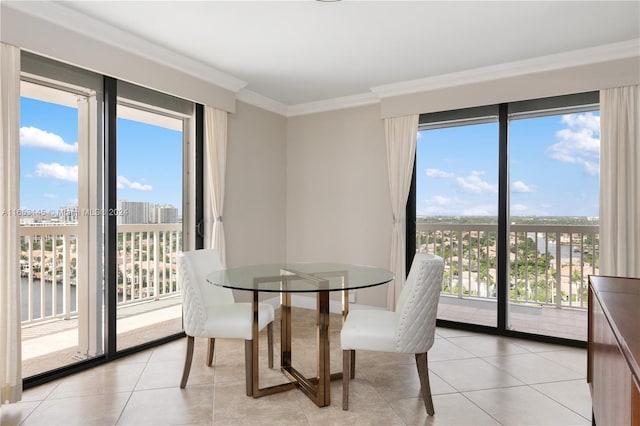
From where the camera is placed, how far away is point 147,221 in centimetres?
365

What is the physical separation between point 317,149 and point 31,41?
119 inches

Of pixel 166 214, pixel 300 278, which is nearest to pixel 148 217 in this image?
pixel 166 214

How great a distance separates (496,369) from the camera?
2949mm

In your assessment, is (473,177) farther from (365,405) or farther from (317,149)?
(365,405)

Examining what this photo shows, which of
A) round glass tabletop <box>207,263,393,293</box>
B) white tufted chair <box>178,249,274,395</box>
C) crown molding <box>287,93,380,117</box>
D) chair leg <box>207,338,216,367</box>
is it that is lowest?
chair leg <box>207,338,216,367</box>

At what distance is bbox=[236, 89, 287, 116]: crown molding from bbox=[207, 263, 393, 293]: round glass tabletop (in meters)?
2.14

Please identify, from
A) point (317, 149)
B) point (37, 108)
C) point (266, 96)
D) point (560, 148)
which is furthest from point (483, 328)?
point (37, 108)

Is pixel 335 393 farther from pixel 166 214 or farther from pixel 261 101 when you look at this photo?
pixel 261 101

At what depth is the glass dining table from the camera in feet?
7.74

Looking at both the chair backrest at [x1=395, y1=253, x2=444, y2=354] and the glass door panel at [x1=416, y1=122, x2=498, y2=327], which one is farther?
the glass door panel at [x1=416, y1=122, x2=498, y2=327]

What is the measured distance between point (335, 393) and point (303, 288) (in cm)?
81

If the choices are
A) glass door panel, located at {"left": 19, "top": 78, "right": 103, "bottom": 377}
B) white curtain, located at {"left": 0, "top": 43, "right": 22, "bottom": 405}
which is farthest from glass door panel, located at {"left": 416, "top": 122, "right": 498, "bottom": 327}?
white curtain, located at {"left": 0, "top": 43, "right": 22, "bottom": 405}

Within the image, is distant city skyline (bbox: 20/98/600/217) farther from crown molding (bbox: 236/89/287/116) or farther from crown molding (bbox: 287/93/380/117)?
crown molding (bbox: 236/89/287/116)

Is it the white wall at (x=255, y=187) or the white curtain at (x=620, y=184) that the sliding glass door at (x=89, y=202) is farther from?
the white curtain at (x=620, y=184)
